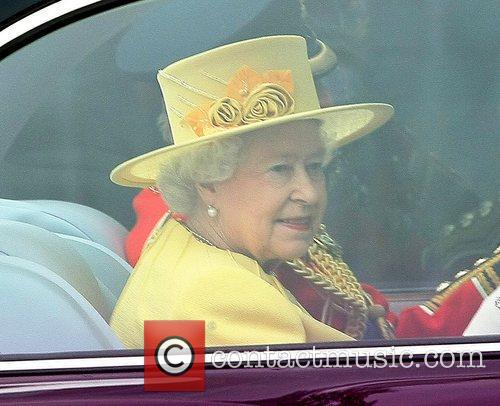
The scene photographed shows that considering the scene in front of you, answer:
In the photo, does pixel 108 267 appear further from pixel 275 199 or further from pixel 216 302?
pixel 275 199

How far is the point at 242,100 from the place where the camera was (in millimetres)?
2584

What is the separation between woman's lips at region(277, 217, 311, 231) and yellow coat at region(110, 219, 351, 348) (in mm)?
113

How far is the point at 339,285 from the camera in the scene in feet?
8.63

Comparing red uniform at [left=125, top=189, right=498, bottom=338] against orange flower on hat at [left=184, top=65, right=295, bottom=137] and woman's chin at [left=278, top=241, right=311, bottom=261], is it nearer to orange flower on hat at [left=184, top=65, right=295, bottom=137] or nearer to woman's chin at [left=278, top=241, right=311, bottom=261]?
woman's chin at [left=278, top=241, right=311, bottom=261]

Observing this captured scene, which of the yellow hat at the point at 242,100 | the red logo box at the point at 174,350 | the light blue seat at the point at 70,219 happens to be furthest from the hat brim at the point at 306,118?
the red logo box at the point at 174,350

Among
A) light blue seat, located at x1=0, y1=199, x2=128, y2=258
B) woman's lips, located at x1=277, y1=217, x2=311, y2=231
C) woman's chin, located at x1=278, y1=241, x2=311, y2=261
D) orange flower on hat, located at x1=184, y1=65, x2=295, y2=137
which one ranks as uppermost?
orange flower on hat, located at x1=184, y1=65, x2=295, y2=137

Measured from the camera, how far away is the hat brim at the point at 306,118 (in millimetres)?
2582

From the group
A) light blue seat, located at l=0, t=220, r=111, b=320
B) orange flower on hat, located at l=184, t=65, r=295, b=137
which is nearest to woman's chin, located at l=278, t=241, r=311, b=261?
orange flower on hat, located at l=184, t=65, r=295, b=137

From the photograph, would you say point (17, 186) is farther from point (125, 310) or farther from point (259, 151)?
point (259, 151)

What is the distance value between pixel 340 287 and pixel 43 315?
26.8 inches

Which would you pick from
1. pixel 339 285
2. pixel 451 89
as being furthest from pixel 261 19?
pixel 339 285

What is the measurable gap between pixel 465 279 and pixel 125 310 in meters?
0.78

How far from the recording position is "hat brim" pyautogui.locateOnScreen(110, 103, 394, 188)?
2.58 meters

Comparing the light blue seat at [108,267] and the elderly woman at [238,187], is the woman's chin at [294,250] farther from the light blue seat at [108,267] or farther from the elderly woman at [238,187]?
the light blue seat at [108,267]
